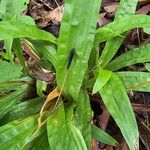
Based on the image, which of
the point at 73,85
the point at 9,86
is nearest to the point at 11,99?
the point at 9,86

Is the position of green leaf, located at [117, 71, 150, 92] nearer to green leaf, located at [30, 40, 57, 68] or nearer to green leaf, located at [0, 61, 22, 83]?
green leaf, located at [30, 40, 57, 68]

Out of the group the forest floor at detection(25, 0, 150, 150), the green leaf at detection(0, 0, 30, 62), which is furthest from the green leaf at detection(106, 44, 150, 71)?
the green leaf at detection(0, 0, 30, 62)

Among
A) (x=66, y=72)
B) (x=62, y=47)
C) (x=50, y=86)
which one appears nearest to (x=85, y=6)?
(x=62, y=47)

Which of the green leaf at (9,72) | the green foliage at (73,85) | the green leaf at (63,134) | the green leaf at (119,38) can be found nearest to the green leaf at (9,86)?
the green foliage at (73,85)

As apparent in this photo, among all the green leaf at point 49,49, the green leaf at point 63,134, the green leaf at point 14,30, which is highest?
the green leaf at point 14,30

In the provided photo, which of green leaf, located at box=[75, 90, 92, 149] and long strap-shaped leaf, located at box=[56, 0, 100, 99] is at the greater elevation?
long strap-shaped leaf, located at box=[56, 0, 100, 99]

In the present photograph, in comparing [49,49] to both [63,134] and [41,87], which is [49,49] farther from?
[63,134]

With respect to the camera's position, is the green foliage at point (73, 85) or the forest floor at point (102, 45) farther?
the forest floor at point (102, 45)

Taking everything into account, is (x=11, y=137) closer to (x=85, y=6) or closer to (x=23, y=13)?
(x=85, y=6)

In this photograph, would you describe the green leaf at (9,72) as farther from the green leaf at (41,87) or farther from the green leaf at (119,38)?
the green leaf at (119,38)
